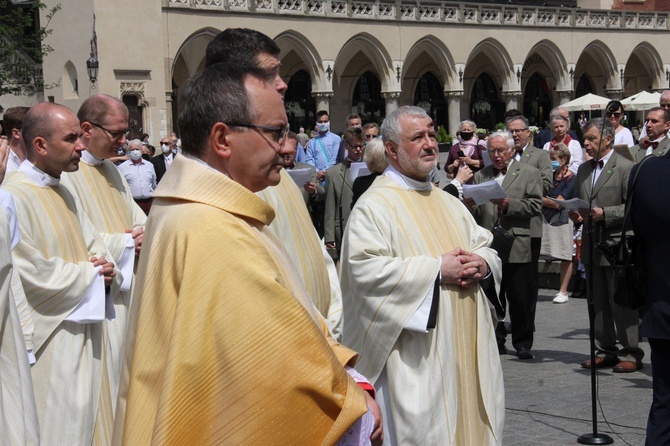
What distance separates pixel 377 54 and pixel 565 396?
3439 cm

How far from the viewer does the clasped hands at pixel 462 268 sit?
17.0 ft

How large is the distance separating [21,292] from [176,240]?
90.2 inches

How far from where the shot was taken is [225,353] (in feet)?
8.93

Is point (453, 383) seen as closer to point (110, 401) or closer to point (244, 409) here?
point (110, 401)

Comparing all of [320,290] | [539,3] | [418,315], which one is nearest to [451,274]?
[418,315]

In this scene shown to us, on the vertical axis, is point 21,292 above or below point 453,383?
above

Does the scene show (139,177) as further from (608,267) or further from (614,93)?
(614,93)

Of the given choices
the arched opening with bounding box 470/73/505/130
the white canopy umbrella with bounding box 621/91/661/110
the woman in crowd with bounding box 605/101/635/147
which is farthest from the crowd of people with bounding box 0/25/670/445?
the arched opening with bounding box 470/73/505/130

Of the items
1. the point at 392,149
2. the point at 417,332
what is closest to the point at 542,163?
the point at 392,149

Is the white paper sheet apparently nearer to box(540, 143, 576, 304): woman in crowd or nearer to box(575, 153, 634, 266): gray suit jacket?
box(575, 153, 634, 266): gray suit jacket

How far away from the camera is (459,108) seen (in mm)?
44875

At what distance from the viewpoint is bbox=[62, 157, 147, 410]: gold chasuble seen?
6.12m

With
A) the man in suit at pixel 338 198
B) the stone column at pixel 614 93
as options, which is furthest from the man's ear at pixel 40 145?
the stone column at pixel 614 93

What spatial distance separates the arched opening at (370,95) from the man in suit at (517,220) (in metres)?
35.8
